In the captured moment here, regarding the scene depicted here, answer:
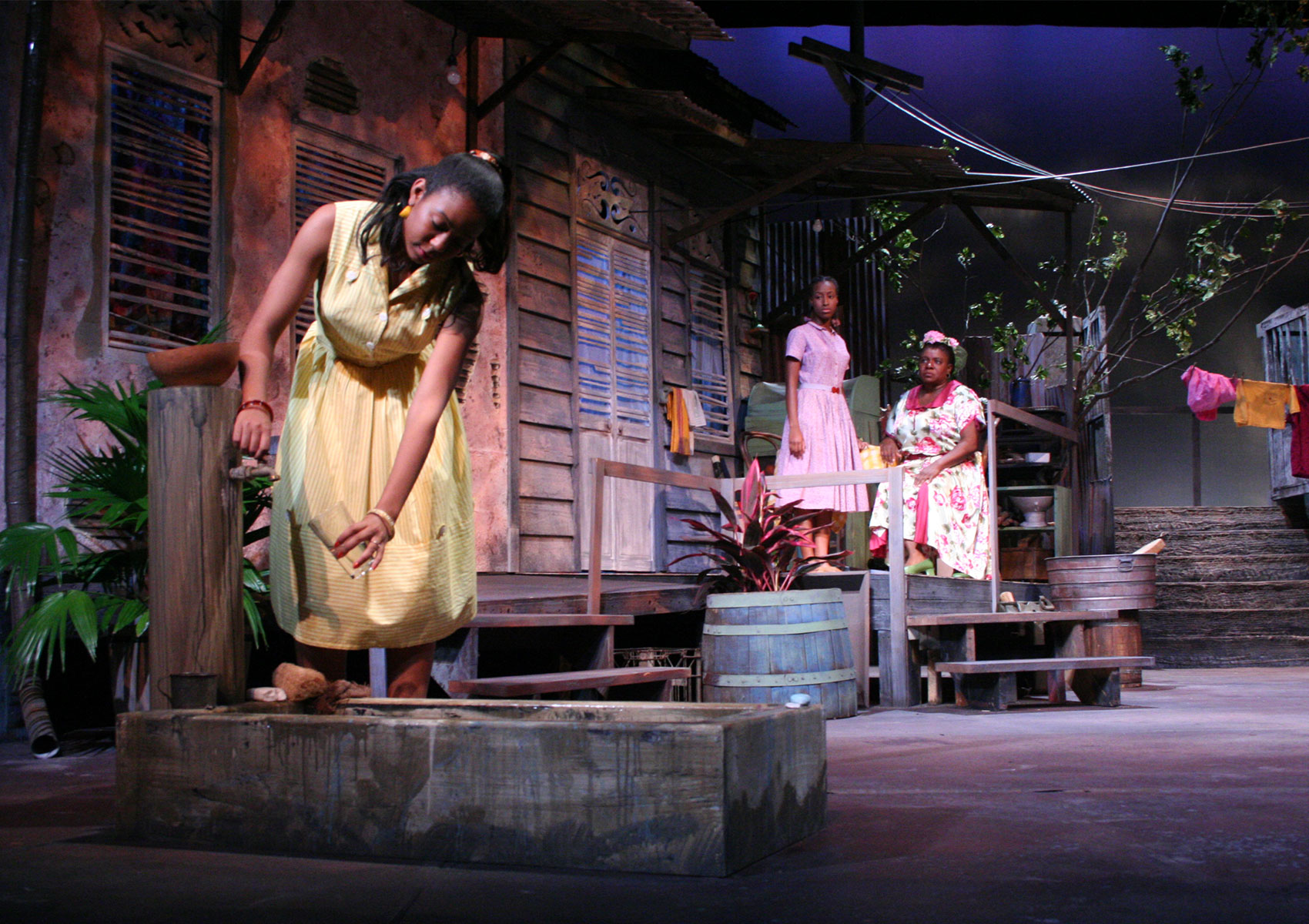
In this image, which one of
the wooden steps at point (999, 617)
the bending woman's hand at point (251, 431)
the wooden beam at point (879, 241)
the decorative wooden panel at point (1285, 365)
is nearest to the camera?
→ the bending woman's hand at point (251, 431)

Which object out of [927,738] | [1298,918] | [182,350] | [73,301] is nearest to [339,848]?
[182,350]

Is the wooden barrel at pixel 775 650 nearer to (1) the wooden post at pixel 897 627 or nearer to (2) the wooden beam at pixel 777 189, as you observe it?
(1) the wooden post at pixel 897 627

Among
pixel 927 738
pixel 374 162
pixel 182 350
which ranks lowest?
pixel 927 738

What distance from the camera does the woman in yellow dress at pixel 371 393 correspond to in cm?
241

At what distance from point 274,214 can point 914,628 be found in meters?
4.09

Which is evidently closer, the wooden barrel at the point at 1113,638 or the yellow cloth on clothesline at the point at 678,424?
the wooden barrel at the point at 1113,638

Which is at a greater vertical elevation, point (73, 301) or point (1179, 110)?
point (1179, 110)

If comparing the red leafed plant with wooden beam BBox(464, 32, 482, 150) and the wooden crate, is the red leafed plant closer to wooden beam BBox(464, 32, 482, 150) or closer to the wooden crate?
the wooden crate

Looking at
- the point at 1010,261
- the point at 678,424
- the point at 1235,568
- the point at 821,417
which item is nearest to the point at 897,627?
the point at 821,417

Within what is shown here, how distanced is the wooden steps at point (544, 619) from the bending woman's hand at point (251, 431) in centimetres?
171

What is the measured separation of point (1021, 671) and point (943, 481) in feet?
5.55

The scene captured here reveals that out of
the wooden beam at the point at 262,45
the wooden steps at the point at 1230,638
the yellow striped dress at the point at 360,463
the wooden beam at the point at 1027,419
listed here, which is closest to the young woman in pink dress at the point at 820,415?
the wooden beam at the point at 1027,419

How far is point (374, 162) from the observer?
289 inches

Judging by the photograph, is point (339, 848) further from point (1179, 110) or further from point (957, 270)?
point (1179, 110)
